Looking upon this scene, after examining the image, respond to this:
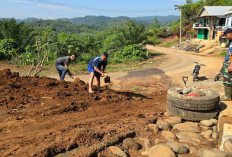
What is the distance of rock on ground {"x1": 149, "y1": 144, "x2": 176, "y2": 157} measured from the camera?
299 cm

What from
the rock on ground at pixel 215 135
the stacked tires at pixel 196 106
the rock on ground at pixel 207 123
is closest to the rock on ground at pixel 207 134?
the rock on ground at pixel 215 135

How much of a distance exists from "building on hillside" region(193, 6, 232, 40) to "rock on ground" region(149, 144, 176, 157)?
31.1 meters


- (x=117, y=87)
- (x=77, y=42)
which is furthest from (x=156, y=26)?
(x=117, y=87)

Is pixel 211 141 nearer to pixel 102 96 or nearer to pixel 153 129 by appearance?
pixel 153 129

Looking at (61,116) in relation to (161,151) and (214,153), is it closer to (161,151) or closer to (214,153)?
(161,151)

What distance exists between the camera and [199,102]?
173 inches

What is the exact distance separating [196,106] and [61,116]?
294 cm

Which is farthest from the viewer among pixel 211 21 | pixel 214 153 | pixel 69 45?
pixel 211 21

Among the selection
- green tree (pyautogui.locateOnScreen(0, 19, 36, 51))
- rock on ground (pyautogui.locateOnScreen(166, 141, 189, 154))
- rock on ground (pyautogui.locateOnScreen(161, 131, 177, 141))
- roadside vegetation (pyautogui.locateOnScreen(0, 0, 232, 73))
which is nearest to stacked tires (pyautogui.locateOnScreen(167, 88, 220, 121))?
rock on ground (pyautogui.locateOnScreen(161, 131, 177, 141))

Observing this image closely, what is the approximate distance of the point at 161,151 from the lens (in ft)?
10.0

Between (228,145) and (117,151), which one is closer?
(228,145)

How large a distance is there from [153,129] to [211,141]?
106 centimetres

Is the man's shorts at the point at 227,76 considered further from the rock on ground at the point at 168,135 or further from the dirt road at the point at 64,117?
the rock on ground at the point at 168,135

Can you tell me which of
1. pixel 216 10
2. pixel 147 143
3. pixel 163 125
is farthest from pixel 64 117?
pixel 216 10
